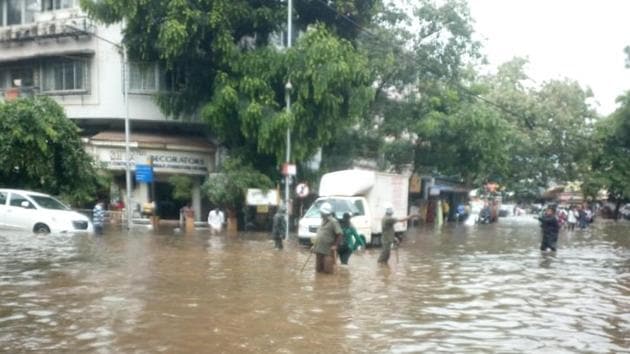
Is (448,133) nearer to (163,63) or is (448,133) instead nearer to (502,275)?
(163,63)

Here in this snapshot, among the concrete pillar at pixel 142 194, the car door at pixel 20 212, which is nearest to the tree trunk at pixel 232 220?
the concrete pillar at pixel 142 194

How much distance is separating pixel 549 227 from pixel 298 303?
492 inches

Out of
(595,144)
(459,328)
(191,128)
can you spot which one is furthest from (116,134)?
(595,144)

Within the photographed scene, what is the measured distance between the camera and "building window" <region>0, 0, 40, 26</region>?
117 feet

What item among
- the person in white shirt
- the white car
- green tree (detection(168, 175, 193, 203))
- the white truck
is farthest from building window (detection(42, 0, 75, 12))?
the white truck

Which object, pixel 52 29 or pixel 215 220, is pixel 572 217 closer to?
pixel 215 220

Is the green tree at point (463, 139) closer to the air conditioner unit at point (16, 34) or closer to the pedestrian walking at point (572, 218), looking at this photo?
the pedestrian walking at point (572, 218)

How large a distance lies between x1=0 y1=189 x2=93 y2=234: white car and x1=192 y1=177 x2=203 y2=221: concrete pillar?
434 inches

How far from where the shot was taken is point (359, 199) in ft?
76.6

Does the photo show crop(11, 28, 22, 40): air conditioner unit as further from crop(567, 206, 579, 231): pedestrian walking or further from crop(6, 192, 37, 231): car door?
crop(567, 206, 579, 231): pedestrian walking

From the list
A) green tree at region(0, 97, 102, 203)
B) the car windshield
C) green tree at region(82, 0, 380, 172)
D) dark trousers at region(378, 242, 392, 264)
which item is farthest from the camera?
green tree at region(82, 0, 380, 172)

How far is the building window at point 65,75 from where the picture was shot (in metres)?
34.4

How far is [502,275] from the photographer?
1505 cm

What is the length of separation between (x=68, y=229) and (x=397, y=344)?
1868 cm
